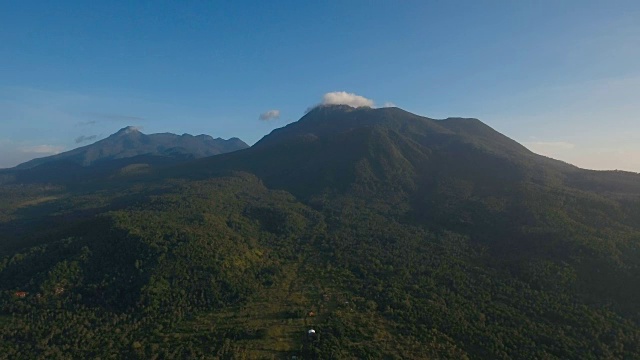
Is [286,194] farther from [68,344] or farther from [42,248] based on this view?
[68,344]

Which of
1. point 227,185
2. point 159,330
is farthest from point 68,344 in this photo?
point 227,185

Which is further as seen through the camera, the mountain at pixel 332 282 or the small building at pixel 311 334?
the small building at pixel 311 334

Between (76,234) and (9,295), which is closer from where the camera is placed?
(9,295)

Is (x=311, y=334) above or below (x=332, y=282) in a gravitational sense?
below

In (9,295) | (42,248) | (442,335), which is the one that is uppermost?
(42,248)

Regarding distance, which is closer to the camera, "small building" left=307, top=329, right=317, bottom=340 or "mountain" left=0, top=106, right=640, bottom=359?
"mountain" left=0, top=106, right=640, bottom=359

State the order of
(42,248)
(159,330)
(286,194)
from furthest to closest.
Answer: (286,194)
(42,248)
(159,330)

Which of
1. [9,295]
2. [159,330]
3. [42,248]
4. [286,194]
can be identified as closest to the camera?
[159,330]

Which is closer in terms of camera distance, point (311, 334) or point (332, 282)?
point (311, 334)
